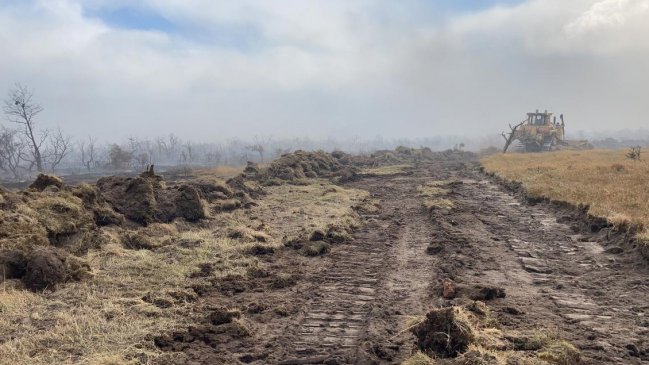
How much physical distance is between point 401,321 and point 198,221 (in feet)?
27.3

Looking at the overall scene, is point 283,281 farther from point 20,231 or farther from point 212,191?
point 212,191

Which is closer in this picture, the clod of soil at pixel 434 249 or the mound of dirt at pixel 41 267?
the mound of dirt at pixel 41 267

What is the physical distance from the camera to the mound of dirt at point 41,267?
6980 mm

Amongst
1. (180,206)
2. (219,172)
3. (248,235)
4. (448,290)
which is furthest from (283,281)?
(219,172)

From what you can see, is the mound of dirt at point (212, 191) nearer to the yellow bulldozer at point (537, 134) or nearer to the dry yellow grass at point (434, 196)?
the dry yellow grass at point (434, 196)

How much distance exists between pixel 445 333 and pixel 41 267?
5.98m

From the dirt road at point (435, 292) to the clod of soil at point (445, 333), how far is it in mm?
263

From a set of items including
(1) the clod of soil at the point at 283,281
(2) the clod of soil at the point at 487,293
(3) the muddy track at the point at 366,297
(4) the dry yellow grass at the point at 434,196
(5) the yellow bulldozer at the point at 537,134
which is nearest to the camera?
(3) the muddy track at the point at 366,297

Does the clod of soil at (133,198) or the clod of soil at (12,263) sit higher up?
the clod of soil at (133,198)

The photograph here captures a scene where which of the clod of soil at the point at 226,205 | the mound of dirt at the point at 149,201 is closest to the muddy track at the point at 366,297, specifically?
the mound of dirt at the point at 149,201

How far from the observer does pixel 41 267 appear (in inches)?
277

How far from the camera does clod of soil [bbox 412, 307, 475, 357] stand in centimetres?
465

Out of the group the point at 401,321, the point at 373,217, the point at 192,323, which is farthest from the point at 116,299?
the point at 373,217

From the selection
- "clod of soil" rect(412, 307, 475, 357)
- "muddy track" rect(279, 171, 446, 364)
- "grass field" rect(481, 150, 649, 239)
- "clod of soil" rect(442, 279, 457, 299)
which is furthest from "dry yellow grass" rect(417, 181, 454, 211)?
"clod of soil" rect(412, 307, 475, 357)
